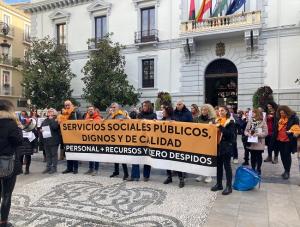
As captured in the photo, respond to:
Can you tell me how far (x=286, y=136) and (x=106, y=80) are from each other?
15664 millimetres

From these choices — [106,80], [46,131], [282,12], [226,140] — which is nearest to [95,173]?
[46,131]

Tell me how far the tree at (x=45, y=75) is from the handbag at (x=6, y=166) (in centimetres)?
1901

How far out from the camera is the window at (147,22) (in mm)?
23516

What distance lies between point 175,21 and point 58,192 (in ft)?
60.0

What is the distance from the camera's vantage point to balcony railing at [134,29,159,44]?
75.3 feet

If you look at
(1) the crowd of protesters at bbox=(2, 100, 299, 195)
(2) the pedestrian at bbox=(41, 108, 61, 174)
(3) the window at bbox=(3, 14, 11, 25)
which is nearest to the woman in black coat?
(1) the crowd of protesters at bbox=(2, 100, 299, 195)

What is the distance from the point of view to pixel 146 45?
76.7ft

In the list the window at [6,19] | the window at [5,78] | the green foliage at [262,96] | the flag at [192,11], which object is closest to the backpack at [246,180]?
the green foliage at [262,96]

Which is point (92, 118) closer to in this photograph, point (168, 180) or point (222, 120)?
point (168, 180)

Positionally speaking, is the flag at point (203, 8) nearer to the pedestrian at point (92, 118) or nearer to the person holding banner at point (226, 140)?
the pedestrian at point (92, 118)

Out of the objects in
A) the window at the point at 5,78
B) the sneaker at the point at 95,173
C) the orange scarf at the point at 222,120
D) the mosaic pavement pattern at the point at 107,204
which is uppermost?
the window at the point at 5,78

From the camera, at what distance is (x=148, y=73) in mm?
23891

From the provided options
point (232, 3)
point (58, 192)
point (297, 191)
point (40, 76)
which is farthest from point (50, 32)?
point (297, 191)

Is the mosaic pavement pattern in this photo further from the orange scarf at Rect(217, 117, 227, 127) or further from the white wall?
the white wall
